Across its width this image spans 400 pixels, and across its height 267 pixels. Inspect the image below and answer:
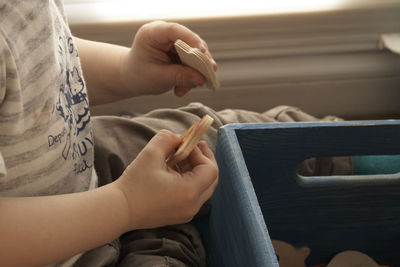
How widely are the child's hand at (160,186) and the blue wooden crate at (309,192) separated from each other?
4cm

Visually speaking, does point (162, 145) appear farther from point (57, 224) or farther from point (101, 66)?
point (101, 66)

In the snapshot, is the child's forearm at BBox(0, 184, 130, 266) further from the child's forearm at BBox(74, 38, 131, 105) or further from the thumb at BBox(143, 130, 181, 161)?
the child's forearm at BBox(74, 38, 131, 105)

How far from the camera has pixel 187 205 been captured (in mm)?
519

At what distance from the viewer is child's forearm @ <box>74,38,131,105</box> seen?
74 cm

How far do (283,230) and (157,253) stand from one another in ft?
0.64

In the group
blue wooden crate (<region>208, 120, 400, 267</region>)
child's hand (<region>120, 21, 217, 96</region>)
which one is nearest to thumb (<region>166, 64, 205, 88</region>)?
child's hand (<region>120, 21, 217, 96</region>)

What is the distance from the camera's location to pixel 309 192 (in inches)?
26.8

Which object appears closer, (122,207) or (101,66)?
(122,207)

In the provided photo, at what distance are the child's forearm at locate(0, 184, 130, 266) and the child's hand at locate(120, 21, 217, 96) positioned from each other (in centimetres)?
24

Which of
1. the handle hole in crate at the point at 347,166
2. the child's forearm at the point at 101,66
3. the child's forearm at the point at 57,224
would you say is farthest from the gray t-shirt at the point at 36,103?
the handle hole in crate at the point at 347,166

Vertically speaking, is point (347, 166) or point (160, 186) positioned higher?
point (160, 186)

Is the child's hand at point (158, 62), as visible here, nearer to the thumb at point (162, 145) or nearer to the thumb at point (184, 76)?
the thumb at point (184, 76)

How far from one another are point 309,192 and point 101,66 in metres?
0.34

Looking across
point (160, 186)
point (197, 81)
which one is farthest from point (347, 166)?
point (160, 186)
